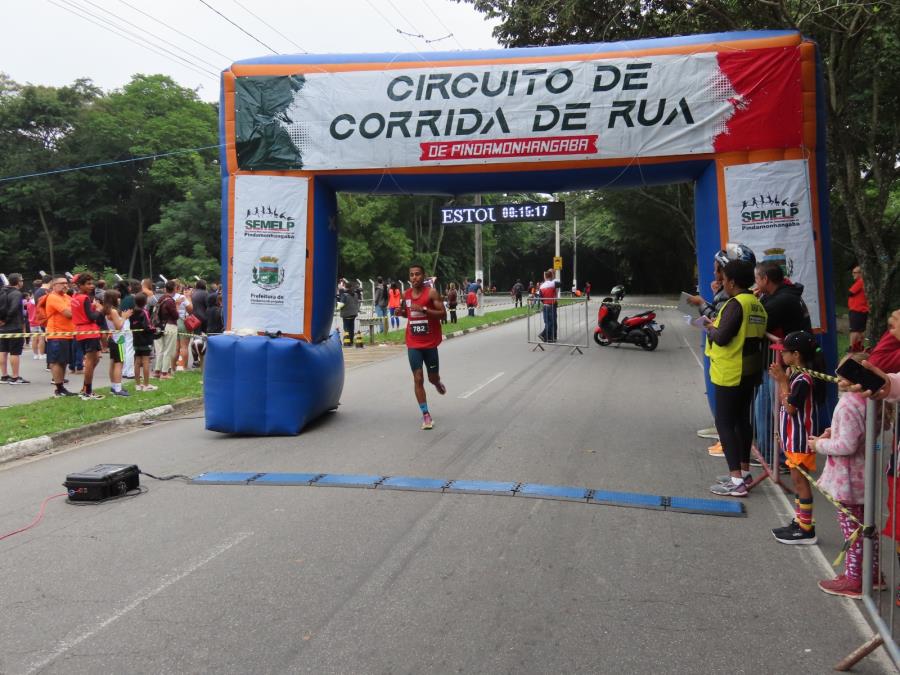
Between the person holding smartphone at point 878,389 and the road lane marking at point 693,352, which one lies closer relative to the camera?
the person holding smartphone at point 878,389

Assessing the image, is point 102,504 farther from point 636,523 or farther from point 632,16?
point 632,16

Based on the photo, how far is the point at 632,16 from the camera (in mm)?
14281

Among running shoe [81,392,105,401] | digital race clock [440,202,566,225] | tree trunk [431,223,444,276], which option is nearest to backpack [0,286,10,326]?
running shoe [81,392,105,401]

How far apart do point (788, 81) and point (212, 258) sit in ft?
146

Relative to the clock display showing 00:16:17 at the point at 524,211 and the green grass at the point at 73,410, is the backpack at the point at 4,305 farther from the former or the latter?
the clock display showing 00:16:17 at the point at 524,211

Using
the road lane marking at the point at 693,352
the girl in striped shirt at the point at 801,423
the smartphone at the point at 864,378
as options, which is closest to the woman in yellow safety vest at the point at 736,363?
the girl in striped shirt at the point at 801,423

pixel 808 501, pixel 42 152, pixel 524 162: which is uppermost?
pixel 42 152

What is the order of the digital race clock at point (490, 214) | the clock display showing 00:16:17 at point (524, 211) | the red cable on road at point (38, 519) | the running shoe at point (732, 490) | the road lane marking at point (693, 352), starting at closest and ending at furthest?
1. the red cable on road at point (38, 519)
2. the running shoe at point (732, 490)
3. the clock display showing 00:16:17 at point (524, 211)
4. the digital race clock at point (490, 214)
5. the road lane marking at point (693, 352)

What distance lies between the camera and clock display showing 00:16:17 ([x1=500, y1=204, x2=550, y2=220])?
41.7 feet

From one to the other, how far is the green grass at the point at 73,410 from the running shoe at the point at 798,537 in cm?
776

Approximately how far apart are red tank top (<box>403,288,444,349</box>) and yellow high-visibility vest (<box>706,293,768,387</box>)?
363cm

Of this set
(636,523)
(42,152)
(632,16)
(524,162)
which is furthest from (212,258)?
(636,523)

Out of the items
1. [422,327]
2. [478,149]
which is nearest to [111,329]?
[422,327]

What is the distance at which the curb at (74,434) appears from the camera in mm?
8062
